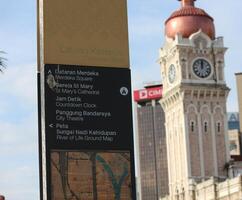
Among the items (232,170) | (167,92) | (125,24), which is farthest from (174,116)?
(125,24)

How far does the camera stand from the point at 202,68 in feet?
387

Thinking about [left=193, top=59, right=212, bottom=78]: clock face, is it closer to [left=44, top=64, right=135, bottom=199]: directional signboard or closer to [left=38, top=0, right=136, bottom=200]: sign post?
[left=38, top=0, right=136, bottom=200]: sign post

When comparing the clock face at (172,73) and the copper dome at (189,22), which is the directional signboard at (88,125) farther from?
the clock face at (172,73)

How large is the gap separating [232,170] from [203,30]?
20761 millimetres

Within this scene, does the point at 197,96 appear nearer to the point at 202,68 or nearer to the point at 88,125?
the point at 202,68

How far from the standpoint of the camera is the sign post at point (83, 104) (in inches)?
2222

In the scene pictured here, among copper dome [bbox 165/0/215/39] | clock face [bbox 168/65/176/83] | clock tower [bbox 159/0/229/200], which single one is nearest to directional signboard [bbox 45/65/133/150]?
clock tower [bbox 159/0/229/200]

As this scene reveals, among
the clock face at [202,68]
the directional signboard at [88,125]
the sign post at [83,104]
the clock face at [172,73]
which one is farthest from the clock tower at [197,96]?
the directional signboard at [88,125]

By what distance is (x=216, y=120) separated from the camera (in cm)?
11819

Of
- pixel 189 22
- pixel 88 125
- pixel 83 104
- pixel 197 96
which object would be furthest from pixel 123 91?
pixel 189 22

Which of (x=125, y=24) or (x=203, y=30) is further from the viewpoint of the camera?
(x=203, y=30)

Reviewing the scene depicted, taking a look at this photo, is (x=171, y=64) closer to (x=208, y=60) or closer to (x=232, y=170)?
(x=208, y=60)

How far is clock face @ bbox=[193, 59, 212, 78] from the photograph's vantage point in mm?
117250

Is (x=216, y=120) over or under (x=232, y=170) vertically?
over
